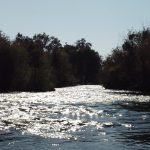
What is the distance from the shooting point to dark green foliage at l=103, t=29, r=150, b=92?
102375 mm

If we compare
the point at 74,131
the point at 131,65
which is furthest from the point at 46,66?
the point at 74,131

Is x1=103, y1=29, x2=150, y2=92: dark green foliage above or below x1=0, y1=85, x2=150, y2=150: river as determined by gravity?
above

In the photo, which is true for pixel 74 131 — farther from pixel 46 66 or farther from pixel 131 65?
pixel 131 65

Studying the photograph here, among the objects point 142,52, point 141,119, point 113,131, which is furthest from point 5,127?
point 142,52

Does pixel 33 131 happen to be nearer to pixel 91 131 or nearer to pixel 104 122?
pixel 91 131

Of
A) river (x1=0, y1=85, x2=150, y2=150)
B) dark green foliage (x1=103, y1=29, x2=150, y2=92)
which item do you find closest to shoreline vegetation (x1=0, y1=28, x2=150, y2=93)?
dark green foliage (x1=103, y1=29, x2=150, y2=92)

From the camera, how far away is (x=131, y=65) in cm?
11425

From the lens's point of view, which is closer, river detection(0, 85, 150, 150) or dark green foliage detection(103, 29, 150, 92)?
river detection(0, 85, 150, 150)

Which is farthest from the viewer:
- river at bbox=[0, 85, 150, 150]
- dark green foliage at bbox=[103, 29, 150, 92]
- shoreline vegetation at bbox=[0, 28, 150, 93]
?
dark green foliage at bbox=[103, 29, 150, 92]

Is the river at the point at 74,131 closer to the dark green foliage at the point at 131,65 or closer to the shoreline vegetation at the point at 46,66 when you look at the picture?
the shoreline vegetation at the point at 46,66

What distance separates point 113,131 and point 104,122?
5.15m

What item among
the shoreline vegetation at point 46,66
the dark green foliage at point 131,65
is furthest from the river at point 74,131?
the dark green foliage at point 131,65

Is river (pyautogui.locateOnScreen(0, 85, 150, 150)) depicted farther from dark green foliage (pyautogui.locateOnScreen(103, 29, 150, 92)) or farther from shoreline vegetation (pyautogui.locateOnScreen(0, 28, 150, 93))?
dark green foliage (pyautogui.locateOnScreen(103, 29, 150, 92))

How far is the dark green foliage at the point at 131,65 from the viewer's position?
4031 inches
